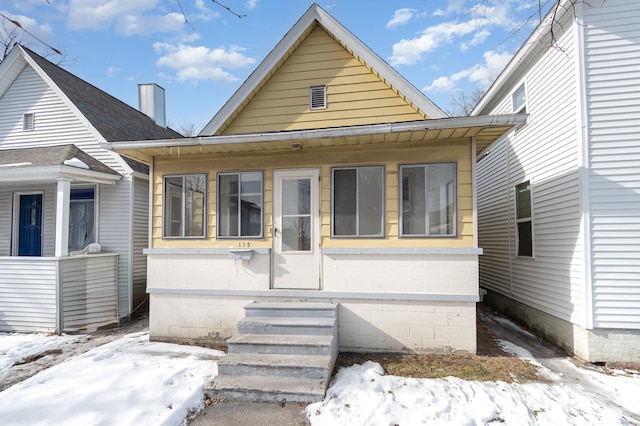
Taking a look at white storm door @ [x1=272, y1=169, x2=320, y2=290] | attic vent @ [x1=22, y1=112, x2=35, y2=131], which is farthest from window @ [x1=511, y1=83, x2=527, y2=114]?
attic vent @ [x1=22, y1=112, x2=35, y2=131]

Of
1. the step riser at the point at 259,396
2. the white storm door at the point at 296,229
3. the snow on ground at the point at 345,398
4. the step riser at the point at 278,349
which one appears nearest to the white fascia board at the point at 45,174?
the snow on ground at the point at 345,398

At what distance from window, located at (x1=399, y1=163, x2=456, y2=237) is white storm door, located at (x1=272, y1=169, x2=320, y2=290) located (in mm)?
1406

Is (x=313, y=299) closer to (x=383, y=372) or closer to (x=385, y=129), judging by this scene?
(x=383, y=372)

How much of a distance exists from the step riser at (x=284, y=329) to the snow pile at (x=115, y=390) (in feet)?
2.12

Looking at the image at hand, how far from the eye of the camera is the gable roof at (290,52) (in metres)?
6.04

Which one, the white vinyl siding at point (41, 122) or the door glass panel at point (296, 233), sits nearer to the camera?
the door glass panel at point (296, 233)

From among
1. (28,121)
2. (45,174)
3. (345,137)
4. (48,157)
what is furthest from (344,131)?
(28,121)

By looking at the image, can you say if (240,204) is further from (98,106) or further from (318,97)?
(98,106)

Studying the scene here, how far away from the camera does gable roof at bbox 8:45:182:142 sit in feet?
26.3

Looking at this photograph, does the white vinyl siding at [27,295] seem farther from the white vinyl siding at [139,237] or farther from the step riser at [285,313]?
the step riser at [285,313]

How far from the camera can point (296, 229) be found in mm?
5473

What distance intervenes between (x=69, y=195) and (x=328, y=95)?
5.75 m

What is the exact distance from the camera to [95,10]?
330 centimetres

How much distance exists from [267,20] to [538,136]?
523 centimetres
